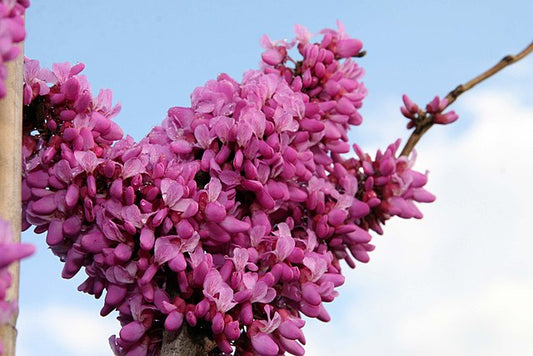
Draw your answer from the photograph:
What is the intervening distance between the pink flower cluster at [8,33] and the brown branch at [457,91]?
1177mm

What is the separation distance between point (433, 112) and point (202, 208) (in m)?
0.73

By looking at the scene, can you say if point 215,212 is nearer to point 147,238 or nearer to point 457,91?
point 147,238

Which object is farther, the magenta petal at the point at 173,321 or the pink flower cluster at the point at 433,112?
the pink flower cluster at the point at 433,112

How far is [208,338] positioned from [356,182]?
57 cm

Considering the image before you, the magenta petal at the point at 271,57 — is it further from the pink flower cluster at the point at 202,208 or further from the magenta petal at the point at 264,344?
the magenta petal at the point at 264,344

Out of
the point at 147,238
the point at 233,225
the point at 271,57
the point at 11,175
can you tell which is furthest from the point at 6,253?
the point at 271,57

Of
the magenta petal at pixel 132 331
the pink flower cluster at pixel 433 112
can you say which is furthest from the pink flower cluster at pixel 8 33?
the pink flower cluster at pixel 433 112

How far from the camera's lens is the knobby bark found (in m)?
1.48

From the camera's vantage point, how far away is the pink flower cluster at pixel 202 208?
189cm

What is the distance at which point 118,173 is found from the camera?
75.3 inches

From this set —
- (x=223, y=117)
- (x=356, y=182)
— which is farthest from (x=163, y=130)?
(x=356, y=182)

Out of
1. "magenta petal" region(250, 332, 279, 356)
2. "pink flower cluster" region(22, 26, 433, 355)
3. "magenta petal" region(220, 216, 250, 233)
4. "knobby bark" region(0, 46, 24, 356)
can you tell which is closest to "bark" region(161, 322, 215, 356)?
"pink flower cluster" region(22, 26, 433, 355)

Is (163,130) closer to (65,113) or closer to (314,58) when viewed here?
(65,113)

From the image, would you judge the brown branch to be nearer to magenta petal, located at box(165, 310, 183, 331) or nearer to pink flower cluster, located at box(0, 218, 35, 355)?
magenta petal, located at box(165, 310, 183, 331)
